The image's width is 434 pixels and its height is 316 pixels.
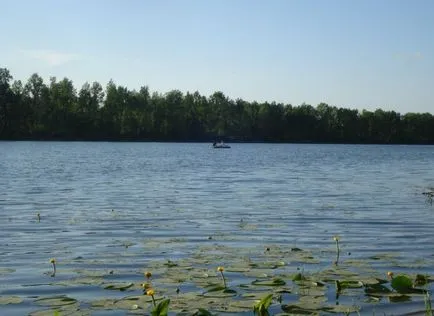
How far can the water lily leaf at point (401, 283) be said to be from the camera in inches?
394

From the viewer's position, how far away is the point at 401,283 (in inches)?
398

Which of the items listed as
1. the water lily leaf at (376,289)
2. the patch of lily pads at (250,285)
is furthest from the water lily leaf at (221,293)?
the water lily leaf at (376,289)

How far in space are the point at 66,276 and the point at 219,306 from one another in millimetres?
3940

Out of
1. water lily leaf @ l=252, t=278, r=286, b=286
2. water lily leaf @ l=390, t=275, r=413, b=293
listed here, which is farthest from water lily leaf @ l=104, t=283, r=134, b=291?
water lily leaf @ l=390, t=275, r=413, b=293

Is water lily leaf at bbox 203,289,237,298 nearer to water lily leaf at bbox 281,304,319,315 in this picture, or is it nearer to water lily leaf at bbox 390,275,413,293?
water lily leaf at bbox 281,304,319,315

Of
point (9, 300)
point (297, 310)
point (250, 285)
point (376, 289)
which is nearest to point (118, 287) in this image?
point (9, 300)

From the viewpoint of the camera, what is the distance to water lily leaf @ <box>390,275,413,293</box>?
1001 centimetres

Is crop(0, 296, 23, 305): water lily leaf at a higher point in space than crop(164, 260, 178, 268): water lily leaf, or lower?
lower

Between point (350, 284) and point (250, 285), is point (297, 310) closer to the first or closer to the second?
point (250, 285)

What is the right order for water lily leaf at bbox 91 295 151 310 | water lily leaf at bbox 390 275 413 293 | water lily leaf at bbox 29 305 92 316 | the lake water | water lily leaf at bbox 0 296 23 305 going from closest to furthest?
1. water lily leaf at bbox 29 305 92 316
2. water lily leaf at bbox 91 295 151 310
3. water lily leaf at bbox 390 275 413 293
4. water lily leaf at bbox 0 296 23 305
5. the lake water

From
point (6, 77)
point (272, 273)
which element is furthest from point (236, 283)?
point (6, 77)

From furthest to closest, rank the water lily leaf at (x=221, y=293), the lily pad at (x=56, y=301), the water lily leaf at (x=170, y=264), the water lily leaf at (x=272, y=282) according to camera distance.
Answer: the water lily leaf at (x=170, y=264) → the water lily leaf at (x=272, y=282) → the water lily leaf at (x=221, y=293) → the lily pad at (x=56, y=301)

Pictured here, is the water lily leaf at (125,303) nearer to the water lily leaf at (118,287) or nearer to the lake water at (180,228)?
the lake water at (180,228)

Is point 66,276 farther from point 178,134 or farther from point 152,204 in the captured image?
point 178,134
